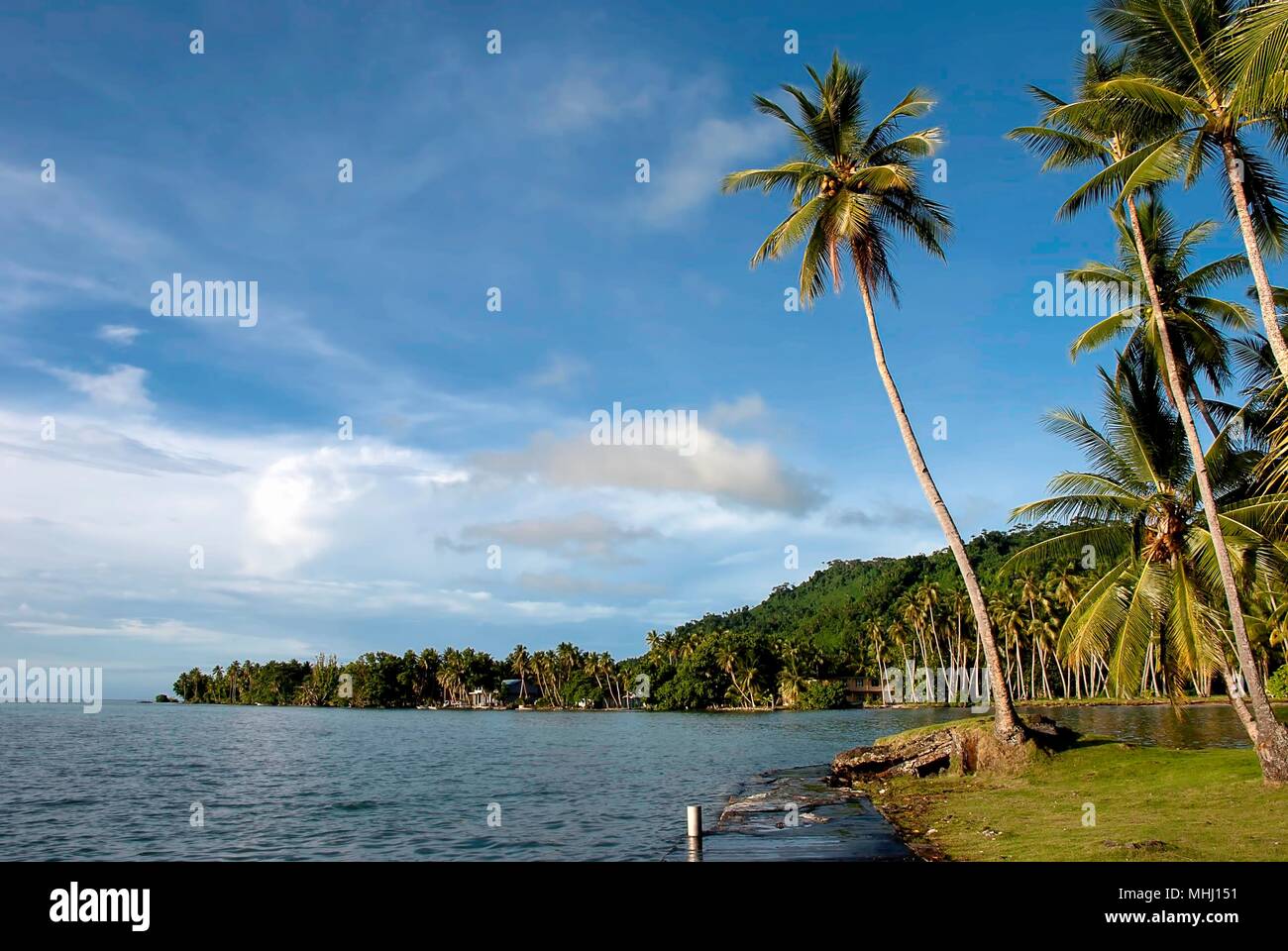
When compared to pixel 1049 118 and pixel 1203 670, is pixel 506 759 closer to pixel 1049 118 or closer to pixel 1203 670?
pixel 1203 670

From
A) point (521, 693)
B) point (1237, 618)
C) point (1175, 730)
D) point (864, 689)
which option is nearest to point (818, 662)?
point (864, 689)

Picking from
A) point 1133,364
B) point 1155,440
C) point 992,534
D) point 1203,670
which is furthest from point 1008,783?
point 992,534

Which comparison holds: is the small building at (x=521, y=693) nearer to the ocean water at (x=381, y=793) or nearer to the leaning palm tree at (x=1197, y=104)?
the ocean water at (x=381, y=793)

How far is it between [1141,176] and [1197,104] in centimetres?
183

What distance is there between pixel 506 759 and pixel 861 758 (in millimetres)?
29138

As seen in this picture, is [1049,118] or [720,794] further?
[720,794]

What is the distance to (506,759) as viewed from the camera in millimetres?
53625

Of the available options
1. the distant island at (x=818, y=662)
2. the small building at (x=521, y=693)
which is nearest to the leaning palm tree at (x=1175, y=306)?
the distant island at (x=818, y=662)

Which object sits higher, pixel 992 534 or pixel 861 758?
pixel 992 534

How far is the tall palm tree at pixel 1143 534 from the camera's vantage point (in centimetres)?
2458

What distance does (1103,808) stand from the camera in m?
18.9

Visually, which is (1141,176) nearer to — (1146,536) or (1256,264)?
(1256,264)

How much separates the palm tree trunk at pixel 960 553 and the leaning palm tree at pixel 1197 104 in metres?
9.64

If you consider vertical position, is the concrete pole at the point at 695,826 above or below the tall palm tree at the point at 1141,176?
below
